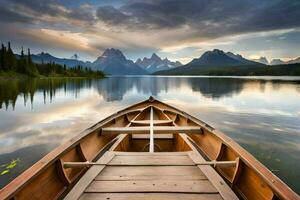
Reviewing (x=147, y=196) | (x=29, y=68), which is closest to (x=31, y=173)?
(x=147, y=196)

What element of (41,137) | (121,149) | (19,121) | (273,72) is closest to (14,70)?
(19,121)

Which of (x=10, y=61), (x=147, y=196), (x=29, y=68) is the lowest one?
(x=147, y=196)

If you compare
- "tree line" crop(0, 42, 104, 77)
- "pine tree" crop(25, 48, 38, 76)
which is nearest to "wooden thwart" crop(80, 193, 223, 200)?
"tree line" crop(0, 42, 104, 77)

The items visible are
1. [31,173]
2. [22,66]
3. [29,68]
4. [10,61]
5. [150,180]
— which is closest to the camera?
[31,173]

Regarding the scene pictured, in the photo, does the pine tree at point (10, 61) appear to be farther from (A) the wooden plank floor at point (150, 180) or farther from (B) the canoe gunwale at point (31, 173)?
(A) the wooden plank floor at point (150, 180)

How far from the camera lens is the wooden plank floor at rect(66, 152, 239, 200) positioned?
297cm

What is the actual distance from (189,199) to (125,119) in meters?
6.76

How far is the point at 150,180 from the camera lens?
336 centimetres

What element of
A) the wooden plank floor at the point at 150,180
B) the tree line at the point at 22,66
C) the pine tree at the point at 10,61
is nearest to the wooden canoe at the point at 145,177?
the wooden plank floor at the point at 150,180

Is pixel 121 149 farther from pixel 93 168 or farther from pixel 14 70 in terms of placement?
pixel 14 70

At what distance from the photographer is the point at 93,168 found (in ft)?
12.2

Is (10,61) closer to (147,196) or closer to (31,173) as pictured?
(31,173)

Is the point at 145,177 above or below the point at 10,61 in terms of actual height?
below

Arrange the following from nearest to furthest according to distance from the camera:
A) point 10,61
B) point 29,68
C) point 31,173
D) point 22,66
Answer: point 31,173 < point 10,61 < point 22,66 < point 29,68
